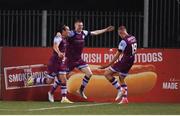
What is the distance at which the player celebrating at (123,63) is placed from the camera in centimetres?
1786

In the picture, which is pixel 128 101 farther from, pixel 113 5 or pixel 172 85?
pixel 113 5

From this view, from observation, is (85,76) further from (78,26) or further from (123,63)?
(78,26)

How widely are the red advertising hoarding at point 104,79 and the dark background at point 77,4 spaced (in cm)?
232

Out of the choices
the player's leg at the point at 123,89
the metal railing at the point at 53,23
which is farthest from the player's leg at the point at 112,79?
the metal railing at the point at 53,23

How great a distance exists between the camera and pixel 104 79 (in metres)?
18.5

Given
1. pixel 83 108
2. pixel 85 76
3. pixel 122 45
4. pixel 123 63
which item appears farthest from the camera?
pixel 85 76

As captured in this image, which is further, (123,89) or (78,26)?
(78,26)

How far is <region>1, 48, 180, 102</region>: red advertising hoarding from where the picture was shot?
725 inches

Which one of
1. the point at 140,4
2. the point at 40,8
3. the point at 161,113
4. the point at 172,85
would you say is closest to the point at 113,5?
the point at 140,4

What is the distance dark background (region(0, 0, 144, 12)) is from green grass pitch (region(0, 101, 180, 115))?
3517 millimetres

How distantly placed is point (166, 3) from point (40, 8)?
352cm

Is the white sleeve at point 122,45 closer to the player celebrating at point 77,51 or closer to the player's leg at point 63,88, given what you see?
the player celebrating at point 77,51

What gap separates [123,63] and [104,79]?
80cm

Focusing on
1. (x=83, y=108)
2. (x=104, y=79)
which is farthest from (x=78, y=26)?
(x=83, y=108)
